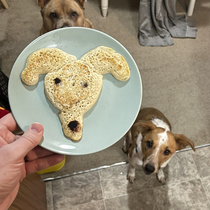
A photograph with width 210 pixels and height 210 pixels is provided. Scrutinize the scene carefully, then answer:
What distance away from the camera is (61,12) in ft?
5.65

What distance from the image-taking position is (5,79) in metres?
1.79

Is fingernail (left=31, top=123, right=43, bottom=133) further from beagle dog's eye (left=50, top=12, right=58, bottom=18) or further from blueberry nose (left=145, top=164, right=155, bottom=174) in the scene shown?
beagle dog's eye (left=50, top=12, right=58, bottom=18)

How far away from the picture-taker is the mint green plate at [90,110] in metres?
1.15

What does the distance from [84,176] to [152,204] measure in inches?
30.7

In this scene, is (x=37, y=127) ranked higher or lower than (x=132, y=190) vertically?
higher

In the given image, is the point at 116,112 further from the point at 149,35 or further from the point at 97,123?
the point at 149,35

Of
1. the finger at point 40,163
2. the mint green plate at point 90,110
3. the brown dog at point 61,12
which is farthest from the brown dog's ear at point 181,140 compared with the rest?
the brown dog at point 61,12

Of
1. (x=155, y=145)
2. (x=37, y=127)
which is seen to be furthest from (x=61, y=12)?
(x=155, y=145)

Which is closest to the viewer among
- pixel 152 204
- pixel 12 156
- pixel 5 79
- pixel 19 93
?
pixel 12 156

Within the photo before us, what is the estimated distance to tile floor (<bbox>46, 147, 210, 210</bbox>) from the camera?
1924 millimetres

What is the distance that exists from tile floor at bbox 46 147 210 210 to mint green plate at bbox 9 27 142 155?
0.97 m

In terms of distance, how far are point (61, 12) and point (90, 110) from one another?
42.1 inches

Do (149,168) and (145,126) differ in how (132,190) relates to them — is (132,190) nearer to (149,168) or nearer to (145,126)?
(149,168)

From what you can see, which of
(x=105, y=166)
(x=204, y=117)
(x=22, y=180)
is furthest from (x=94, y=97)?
(x=204, y=117)
